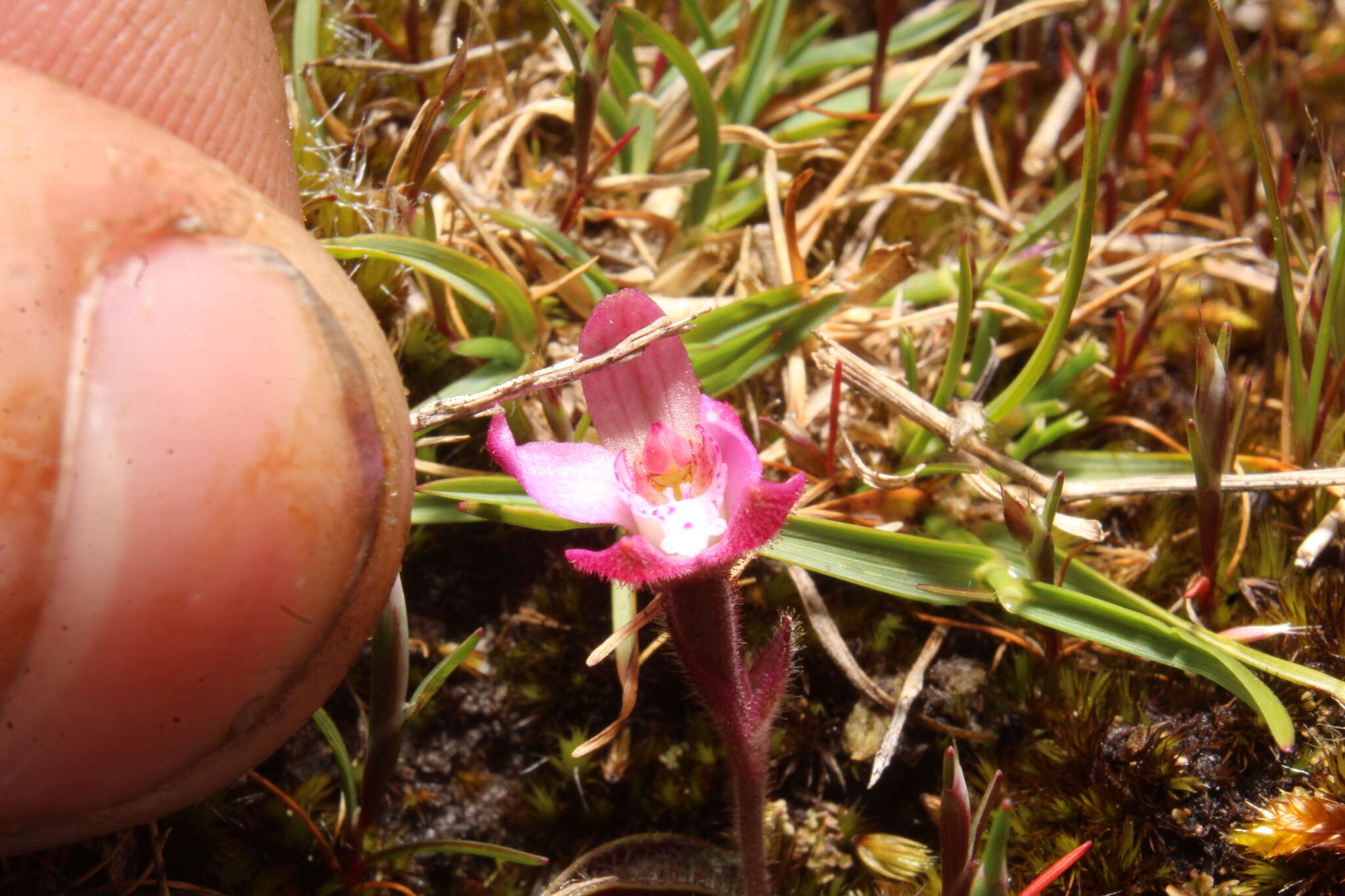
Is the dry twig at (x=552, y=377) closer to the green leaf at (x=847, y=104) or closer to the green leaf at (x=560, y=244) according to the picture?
the green leaf at (x=560, y=244)

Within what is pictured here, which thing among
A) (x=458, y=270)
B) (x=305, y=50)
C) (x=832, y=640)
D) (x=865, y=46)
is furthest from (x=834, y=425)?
(x=305, y=50)

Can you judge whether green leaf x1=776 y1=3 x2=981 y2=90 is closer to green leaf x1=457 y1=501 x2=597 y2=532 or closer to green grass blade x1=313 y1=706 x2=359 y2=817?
green leaf x1=457 y1=501 x2=597 y2=532

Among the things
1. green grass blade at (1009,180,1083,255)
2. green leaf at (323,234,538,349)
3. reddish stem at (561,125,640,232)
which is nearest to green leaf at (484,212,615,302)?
reddish stem at (561,125,640,232)

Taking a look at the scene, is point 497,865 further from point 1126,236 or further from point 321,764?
point 1126,236

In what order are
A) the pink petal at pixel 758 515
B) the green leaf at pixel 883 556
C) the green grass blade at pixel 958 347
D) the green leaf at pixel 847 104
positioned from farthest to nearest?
the green leaf at pixel 847 104, the green grass blade at pixel 958 347, the green leaf at pixel 883 556, the pink petal at pixel 758 515

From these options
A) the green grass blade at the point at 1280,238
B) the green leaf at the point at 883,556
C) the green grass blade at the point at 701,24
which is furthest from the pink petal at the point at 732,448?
the green grass blade at the point at 701,24

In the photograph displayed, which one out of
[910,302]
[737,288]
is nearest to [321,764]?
[737,288]
